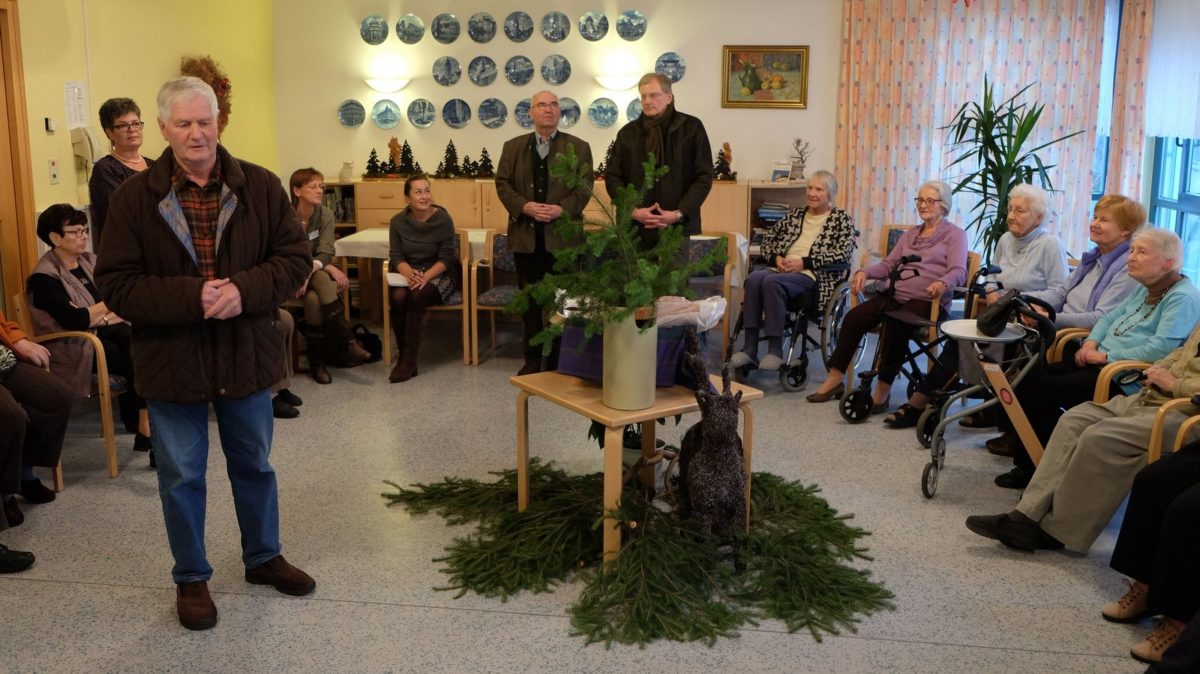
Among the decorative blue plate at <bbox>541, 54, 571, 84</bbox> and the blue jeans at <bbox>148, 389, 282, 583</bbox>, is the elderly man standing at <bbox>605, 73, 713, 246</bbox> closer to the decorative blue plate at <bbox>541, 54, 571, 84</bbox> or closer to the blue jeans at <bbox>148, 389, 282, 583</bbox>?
the decorative blue plate at <bbox>541, 54, 571, 84</bbox>

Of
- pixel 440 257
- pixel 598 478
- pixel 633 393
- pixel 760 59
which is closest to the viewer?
pixel 633 393

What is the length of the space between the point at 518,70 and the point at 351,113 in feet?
4.04

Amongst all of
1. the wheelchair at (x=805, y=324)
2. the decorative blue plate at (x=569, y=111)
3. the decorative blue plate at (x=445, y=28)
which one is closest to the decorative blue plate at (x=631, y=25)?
the decorative blue plate at (x=569, y=111)

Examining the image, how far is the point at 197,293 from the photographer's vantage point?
2.84 m

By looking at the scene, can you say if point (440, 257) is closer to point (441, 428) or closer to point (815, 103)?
point (441, 428)

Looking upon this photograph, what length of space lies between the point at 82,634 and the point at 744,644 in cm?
184

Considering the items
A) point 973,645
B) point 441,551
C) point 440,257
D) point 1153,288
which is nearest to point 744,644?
point 973,645

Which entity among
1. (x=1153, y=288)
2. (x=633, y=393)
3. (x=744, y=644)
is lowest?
(x=744, y=644)

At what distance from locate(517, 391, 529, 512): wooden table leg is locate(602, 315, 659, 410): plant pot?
45 cm

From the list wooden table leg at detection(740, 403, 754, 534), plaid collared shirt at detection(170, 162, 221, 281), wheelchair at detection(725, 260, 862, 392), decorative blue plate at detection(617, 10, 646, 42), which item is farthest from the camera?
decorative blue plate at detection(617, 10, 646, 42)

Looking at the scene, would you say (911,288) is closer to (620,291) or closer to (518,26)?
(620,291)

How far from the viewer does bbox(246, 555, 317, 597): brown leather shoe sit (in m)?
3.33

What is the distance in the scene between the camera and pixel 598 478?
4.06m

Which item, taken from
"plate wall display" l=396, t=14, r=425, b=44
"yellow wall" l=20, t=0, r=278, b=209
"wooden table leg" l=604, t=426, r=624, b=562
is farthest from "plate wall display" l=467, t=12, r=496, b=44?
"wooden table leg" l=604, t=426, r=624, b=562
